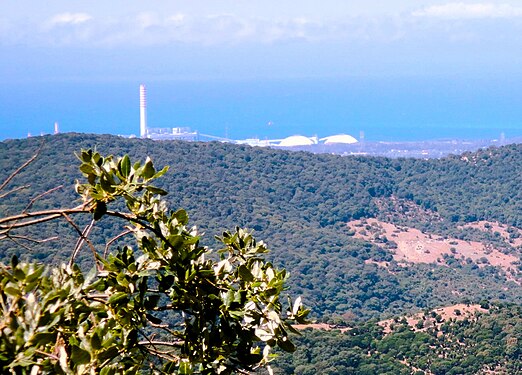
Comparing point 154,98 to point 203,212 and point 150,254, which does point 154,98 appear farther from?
point 150,254

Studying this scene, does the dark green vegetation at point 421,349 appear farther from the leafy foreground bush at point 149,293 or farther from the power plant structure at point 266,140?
the power plant structure at point 266,140

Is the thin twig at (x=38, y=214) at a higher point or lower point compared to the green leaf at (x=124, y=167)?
lower

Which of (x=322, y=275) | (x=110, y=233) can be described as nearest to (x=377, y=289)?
(x=322, y=275)

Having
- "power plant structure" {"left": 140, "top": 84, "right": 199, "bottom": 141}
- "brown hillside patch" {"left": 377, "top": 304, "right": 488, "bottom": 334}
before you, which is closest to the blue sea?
"power plant structure" {"left": 140, "top": 84, "right": 199, "bottom": 141}

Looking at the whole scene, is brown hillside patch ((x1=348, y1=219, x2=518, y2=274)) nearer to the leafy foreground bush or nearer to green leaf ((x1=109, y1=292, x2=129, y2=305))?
the leafy foreground bush

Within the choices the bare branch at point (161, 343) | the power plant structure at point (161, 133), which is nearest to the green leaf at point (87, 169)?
the bare branch at point (161, 343)

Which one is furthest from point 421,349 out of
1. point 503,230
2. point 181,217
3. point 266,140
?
point 266,140

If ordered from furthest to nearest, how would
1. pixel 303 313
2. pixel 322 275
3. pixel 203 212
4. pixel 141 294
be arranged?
pixel 203 212 → pixel 322 275 → pixel 303 313 → pixel 141 294
